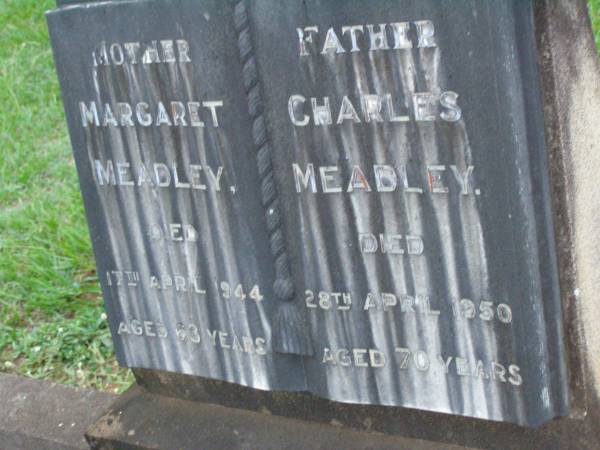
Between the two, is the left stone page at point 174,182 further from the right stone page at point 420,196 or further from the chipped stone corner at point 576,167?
the chipped stone corner at point 576,167

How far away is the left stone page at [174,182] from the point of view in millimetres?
1948

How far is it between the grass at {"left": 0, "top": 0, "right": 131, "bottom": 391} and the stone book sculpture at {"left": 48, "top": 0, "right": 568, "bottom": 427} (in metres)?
0.79

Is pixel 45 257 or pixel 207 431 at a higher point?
pixel 45 257

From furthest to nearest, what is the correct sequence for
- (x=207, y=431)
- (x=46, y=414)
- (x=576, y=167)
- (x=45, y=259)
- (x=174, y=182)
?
(x=45, y=259) < (x=46, y=414) < (x=207, y=431) < (x=174, y=182) < (x=576, y=167)

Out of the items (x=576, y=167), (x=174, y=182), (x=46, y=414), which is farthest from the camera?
(x=46, y=414)

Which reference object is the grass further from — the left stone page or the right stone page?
the right stone page

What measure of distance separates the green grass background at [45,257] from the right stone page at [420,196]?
1.17 metres

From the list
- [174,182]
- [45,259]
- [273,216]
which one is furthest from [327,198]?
[45,259]

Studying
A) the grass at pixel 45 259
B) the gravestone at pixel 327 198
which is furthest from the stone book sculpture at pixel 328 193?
the grass at pixel 45 259

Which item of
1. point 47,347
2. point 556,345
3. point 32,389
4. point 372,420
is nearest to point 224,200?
point 372,420

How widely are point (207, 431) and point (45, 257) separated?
1.37 metres

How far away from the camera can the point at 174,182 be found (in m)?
2.07

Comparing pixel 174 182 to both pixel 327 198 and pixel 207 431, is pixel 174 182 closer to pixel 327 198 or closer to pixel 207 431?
pixel 327 198

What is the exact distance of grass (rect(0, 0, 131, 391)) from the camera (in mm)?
3004
